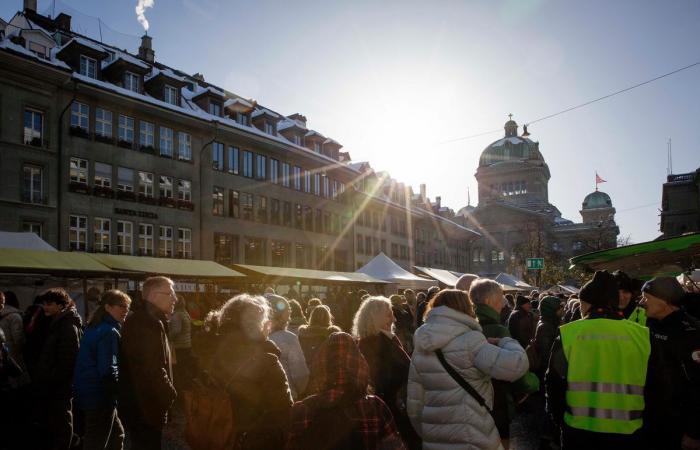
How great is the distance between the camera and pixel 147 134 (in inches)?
1200

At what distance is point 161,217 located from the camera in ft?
101

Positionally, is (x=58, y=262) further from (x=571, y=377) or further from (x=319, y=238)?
(x=319, y=238)

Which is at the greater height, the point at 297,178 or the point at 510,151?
the point at 510,151

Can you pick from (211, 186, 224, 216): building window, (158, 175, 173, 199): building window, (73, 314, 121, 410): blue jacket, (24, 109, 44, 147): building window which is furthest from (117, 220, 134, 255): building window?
(73, 314, 121, 410): blue jacket

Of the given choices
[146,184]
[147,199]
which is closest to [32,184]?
[147,199]

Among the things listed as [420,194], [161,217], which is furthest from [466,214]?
[161,217]

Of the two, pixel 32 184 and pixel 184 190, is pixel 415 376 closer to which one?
pixel 32 184

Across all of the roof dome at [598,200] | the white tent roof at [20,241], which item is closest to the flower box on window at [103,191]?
the white tent roof at [20,241]

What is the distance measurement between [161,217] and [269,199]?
901cm

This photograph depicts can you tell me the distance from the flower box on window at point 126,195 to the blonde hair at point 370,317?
83.2 feet

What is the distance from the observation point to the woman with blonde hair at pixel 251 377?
3938mm

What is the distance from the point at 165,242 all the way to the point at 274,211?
31.0ft

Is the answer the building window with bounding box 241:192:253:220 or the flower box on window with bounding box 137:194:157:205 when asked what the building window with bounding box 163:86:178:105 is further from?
the building window with bounding box 241:192:253:220

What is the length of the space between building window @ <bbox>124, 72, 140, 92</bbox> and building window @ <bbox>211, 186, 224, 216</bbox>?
266 inches
